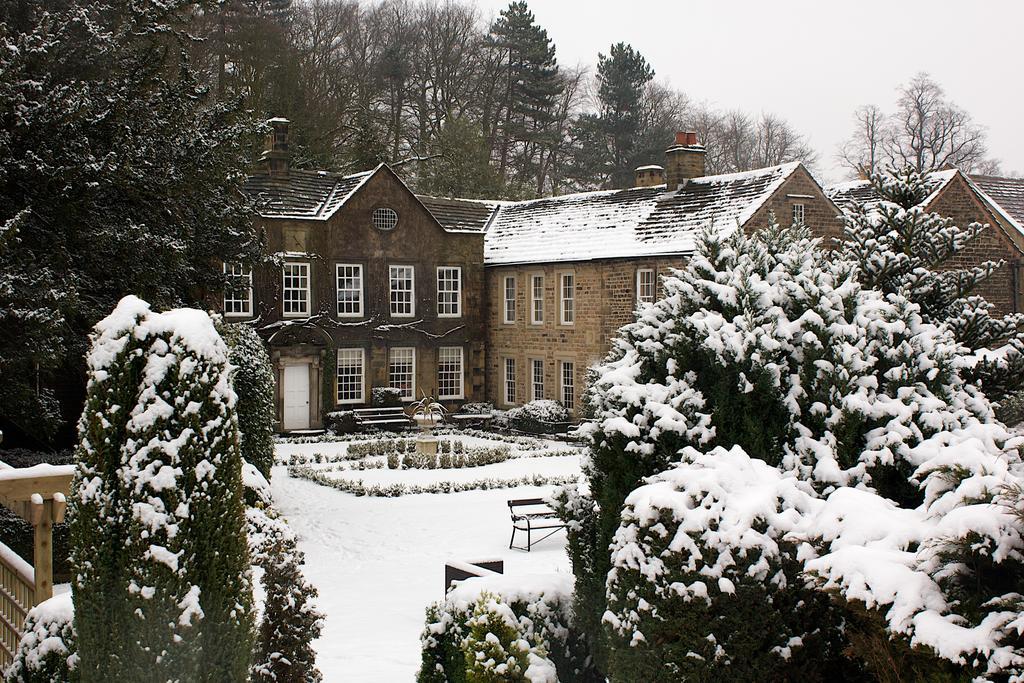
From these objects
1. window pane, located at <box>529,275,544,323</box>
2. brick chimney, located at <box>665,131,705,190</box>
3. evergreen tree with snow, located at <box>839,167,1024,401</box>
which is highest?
brick chimney, located at <box>665,131,705,190</box>

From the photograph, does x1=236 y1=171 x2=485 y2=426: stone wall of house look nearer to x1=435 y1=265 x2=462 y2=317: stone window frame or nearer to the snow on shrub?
x1=435 y1=265 x2=462 y2=317: stone window frame

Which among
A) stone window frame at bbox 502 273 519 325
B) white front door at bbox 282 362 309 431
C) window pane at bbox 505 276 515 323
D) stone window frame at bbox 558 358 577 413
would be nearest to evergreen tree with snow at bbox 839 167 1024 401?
stone window frame at bbox 558 358 577 413

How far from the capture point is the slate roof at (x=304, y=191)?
30844mm

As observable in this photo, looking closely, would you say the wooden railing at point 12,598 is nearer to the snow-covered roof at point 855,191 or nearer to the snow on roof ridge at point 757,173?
the snow on roof ridge at point 757,173

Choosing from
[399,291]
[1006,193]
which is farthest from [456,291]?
[1006,193]

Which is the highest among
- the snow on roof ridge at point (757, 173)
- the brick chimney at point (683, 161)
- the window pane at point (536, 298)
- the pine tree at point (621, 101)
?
the pine tree at point (621, 101)

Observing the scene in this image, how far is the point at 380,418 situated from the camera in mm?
31703

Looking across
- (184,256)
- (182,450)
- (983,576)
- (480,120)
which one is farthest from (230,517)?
(480,120)

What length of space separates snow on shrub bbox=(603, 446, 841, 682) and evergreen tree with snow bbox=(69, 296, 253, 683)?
8.12ft

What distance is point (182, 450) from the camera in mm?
6059

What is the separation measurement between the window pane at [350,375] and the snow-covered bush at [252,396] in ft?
50.5

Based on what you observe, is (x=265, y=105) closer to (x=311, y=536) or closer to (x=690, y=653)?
(x=311, y=536)

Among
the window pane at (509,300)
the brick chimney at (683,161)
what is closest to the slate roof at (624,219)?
the brick chimney at (683,161)

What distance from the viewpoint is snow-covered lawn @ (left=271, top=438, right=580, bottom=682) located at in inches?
409
